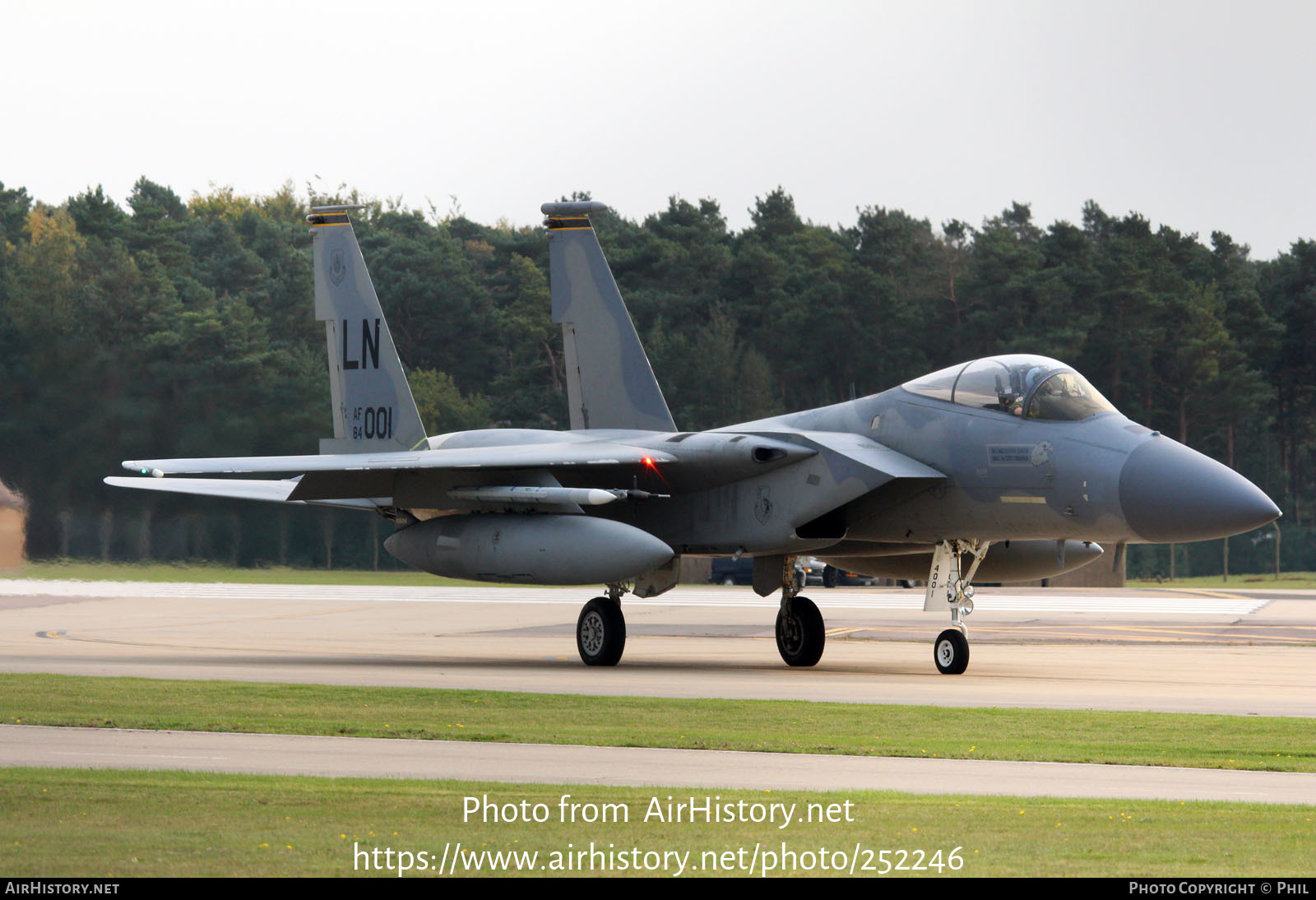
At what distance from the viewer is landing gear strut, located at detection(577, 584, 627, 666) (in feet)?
60.4

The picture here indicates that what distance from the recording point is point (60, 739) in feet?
35.9

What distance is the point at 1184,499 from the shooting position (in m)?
15.1

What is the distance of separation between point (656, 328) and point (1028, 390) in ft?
170

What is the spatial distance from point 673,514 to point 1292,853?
12048mm

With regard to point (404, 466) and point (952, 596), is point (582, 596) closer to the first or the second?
point (404, 466)

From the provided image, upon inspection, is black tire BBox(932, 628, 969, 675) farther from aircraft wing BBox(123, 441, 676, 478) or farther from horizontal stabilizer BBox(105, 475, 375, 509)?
horizontal stabilizer BBox(105, 475, 375, 509)

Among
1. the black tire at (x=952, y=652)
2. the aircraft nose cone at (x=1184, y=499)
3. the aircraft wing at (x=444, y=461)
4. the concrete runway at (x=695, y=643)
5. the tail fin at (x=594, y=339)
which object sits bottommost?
the concrete runway at (x=695, y=643)

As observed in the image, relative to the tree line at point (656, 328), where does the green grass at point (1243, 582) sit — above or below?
below

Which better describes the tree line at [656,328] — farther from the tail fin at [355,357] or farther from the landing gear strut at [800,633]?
the landing gear strut at [800,633]

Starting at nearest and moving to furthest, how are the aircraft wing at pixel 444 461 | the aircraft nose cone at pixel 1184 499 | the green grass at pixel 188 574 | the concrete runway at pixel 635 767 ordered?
the concrete runway at pixel 635 767, the aircraft nose cone at pixel 1184 499, the aircraft wing at pixel 444 461, the green grass at pixel 188 574

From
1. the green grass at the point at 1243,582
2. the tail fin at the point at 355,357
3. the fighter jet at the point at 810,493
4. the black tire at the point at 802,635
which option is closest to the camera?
the fighter jet at the point at 810,493

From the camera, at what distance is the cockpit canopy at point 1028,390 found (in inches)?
633

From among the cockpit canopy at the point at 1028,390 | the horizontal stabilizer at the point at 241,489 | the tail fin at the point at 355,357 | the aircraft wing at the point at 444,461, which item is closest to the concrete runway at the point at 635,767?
the cockpit canopy at the point at 1028,390

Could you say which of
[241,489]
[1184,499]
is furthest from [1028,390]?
[241,489]
